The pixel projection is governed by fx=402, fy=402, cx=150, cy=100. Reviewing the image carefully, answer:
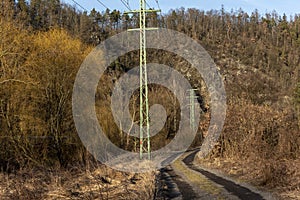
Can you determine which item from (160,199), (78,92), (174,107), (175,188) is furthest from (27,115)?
(174,107)

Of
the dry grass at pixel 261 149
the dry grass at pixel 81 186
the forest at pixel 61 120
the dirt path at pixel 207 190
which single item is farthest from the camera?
the forest at pixel 61 120

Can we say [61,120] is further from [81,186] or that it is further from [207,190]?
[207,190]

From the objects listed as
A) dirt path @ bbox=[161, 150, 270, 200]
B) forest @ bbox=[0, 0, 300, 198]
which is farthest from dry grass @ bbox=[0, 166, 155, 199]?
forest @ bbox=[0, 0, 300, 198]

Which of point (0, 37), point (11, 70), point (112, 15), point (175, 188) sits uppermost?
point (112, 15)

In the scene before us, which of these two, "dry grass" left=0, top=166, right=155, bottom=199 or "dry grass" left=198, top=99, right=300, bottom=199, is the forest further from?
"dry grass" left=0, top=166, right=155, bottom=199

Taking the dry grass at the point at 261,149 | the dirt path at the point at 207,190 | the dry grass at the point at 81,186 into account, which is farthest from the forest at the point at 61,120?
the dry grass at the point at 81,186

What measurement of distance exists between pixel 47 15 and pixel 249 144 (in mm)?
72198

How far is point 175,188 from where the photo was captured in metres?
14.3

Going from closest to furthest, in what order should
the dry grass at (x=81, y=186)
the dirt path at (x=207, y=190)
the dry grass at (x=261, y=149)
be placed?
1. the dry grass at (x=81, y=186)
2. the dirt path at (x=207, y=190)
3. the dry grass at (x=261, y=149)

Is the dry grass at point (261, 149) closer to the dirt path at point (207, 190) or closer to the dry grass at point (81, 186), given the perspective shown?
the dirt path at point (207, 190)

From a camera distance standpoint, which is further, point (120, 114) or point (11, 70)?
point (120, 114)

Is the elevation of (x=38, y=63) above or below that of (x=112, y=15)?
below

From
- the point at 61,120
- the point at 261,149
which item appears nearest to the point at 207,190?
the point at 261,149

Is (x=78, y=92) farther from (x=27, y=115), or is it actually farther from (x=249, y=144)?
(x=249, y=144)
